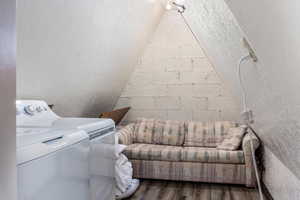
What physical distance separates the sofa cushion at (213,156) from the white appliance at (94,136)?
1.31 meters

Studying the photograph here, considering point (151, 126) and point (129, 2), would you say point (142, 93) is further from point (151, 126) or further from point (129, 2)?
point (129, 2)

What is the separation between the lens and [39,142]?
126 cm

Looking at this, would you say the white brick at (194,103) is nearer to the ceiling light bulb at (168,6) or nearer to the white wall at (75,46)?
the white wall at (75,46)

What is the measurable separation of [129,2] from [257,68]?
1710 millimetres

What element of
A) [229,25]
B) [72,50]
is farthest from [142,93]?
[229,25]

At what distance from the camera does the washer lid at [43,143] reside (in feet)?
3.62

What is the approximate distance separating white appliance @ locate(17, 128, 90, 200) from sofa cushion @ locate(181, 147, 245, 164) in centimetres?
183

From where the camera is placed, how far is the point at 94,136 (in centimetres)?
183

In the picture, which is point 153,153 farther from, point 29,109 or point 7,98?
point 7,98

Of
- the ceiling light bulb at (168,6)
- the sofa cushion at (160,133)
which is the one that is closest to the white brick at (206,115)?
the sofa cushion at (160,133)

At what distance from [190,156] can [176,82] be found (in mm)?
1462

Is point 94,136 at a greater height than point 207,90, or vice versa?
point 207,90

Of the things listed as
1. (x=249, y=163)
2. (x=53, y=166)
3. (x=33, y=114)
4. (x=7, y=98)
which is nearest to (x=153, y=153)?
(x=249, y=163)

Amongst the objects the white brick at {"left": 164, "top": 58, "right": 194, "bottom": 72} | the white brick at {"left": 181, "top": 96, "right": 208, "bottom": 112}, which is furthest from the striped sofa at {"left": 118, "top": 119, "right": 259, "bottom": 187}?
the white brick at {"left": 164, "top": 58, "right": 194, "bottom": 72}
